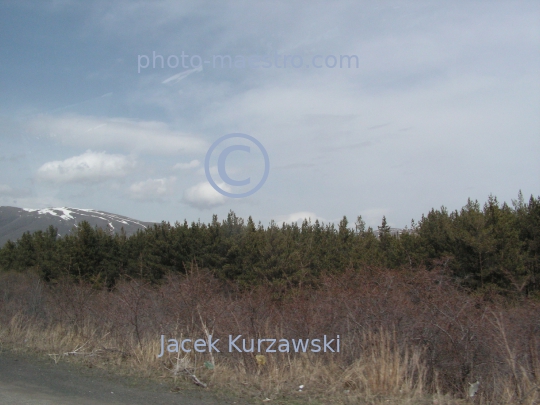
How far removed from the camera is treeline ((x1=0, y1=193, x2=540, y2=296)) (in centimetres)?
2850

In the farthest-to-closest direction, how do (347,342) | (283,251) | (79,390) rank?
(283,251) → (347,342) → (79,390)

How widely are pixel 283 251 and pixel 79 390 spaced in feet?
94.1

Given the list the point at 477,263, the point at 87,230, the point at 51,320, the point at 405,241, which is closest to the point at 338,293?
the point at 51,320

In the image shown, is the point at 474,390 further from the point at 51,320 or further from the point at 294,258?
the point at 294,258

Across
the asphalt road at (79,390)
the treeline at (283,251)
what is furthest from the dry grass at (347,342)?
the treeline at (283,251)

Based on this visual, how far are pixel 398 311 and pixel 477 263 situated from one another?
78.3ft

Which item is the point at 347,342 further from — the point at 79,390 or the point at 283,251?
the point at 283,251

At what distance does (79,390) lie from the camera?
6250 millimetres

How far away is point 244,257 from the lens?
36500 millimetres

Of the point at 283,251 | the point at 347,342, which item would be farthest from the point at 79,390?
the point at 283,251

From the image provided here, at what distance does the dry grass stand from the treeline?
1490 cm

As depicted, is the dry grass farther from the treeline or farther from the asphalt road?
the treeline

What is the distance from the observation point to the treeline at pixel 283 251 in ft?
93.5

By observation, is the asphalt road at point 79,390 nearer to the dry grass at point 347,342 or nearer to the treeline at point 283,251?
the dry grass at point 347,342
